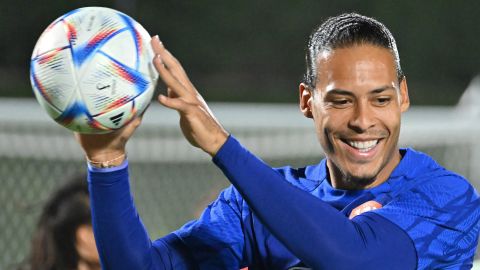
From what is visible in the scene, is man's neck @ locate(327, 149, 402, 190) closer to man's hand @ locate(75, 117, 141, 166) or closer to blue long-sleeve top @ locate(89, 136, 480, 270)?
blue long-sleeve top @ locate(89, 136, 480, 270)

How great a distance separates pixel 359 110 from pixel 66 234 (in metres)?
1.89

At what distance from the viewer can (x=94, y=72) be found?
232cm

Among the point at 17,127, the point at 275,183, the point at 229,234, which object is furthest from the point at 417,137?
the point at 275,183

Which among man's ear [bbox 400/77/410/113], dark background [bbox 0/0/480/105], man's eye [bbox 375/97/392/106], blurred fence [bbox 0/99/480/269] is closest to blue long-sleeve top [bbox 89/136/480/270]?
man's ear [bbox 400/77/410/113]

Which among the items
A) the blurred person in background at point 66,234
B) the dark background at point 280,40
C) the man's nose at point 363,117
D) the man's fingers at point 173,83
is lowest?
the dark background at point 280,40

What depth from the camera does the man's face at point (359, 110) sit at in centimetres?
254

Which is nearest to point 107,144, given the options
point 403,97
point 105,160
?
point 105,160

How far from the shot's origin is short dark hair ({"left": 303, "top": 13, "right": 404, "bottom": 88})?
263 centimetres

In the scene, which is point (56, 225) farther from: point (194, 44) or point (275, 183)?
point (194, 44)

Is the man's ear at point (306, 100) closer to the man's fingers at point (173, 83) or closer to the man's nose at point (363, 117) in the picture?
the man's nose at point (363, 117)

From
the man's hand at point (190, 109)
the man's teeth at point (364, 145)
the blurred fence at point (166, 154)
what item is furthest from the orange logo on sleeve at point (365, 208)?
the blurred fence at point (166, 154)

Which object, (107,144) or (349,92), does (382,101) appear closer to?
(349,92)

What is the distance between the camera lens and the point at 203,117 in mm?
2223

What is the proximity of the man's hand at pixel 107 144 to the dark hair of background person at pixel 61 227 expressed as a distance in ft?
5.22
